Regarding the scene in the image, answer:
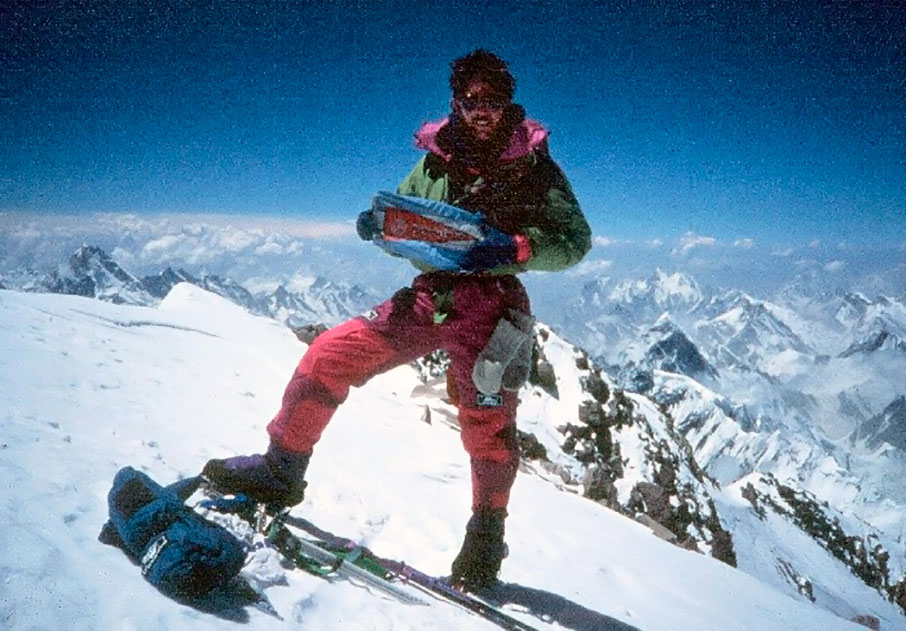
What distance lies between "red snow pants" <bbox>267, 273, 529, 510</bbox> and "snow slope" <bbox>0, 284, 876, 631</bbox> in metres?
0.99

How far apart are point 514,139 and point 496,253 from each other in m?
1.09

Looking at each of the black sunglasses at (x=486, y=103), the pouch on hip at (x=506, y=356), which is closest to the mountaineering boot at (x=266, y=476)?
the pouch on hip at (x=506, y=356)

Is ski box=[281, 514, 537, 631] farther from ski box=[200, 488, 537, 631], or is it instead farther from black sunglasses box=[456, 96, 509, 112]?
black sunglasses box=[456, 96, 509, 112]

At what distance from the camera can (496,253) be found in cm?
414

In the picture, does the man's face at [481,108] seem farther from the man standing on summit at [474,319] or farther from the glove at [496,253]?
the glove at [496,253]

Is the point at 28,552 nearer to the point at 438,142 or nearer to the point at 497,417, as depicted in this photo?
the point at 497,417

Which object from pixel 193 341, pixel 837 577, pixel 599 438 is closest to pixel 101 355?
pixel 193 341

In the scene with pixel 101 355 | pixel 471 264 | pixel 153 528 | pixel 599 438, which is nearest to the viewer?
pixel 153 528

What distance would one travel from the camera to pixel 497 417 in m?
4.51

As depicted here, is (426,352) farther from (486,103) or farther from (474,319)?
(486,103)

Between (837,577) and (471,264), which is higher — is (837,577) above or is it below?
below

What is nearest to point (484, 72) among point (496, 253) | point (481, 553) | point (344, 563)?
point (496, 253)

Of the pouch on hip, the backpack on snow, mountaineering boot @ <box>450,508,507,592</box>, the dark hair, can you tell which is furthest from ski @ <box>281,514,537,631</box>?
the dark hair

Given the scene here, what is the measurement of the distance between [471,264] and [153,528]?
269 cm
